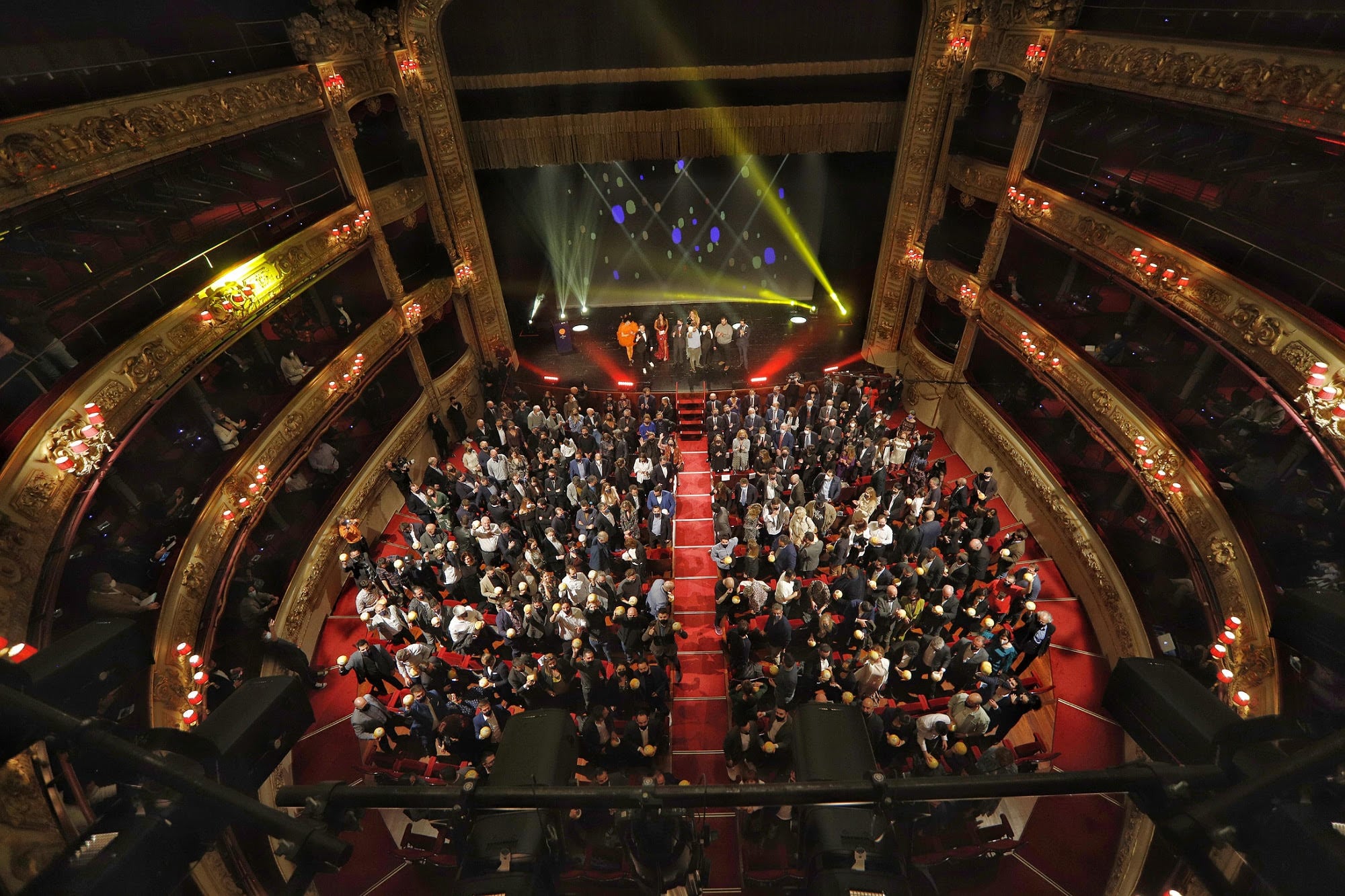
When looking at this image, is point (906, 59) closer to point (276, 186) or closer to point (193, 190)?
point (276, 186)

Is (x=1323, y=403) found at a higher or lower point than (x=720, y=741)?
higher

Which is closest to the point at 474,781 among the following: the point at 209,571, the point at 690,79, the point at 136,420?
the point at 136,420

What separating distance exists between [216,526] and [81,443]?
6.81ft

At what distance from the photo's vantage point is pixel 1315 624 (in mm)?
1740

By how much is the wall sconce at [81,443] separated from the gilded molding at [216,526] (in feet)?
5.16

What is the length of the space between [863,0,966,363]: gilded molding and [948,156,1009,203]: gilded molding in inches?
20.4

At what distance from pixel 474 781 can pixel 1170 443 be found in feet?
30.6

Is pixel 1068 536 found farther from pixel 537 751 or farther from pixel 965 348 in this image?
pixel 537 751

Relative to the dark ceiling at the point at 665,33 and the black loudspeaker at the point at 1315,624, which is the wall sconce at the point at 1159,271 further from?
the black loudspeaker at the point at 1315,624

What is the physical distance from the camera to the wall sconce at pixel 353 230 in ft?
33.7

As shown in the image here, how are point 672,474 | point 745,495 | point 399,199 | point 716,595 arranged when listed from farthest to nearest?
point 399,199 → point 672,474 → point 745,495 → point 716,595

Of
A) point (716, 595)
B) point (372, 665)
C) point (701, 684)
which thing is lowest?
point (372, 665)

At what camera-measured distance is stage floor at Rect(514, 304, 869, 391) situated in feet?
48.3

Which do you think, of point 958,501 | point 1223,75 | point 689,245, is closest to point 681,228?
point 689,245
